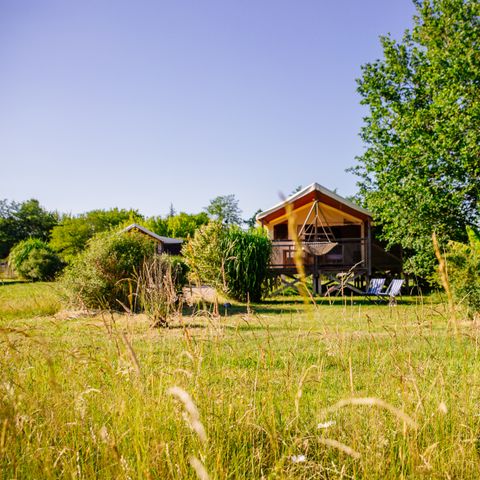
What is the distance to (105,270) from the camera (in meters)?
11.9

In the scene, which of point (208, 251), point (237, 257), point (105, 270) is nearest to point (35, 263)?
point (208, 251)

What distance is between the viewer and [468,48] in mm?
16312

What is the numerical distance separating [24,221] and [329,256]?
155 ft

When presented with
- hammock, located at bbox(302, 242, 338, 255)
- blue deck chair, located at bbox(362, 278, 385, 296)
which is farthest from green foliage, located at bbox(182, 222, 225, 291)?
blue deck chair, located at bbox(362, 278, 385, 296)

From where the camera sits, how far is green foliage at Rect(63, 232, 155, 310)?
11.8 m

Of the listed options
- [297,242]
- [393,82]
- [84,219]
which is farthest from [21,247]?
[297,242]

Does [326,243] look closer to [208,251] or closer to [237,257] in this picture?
[237,257]

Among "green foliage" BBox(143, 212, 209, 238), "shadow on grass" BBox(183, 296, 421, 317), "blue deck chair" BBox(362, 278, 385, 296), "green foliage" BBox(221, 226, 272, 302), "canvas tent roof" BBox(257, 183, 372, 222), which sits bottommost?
"shadow on grass" BBox(183, 296, 421, 317)

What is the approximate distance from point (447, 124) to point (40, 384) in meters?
15.1

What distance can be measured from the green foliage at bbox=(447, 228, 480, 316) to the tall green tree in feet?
15.2

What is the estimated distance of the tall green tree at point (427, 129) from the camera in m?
15.3

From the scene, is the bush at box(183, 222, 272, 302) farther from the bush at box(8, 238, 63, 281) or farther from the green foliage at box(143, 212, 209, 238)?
the green foliage at box(143, 212, 209, 238)

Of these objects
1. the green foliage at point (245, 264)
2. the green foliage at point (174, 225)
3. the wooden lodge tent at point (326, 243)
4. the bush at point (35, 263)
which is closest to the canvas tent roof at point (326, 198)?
the wooden lodge tent at point (326, 243)

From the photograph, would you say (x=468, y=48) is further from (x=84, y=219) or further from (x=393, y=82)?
(x=84, y=219)
